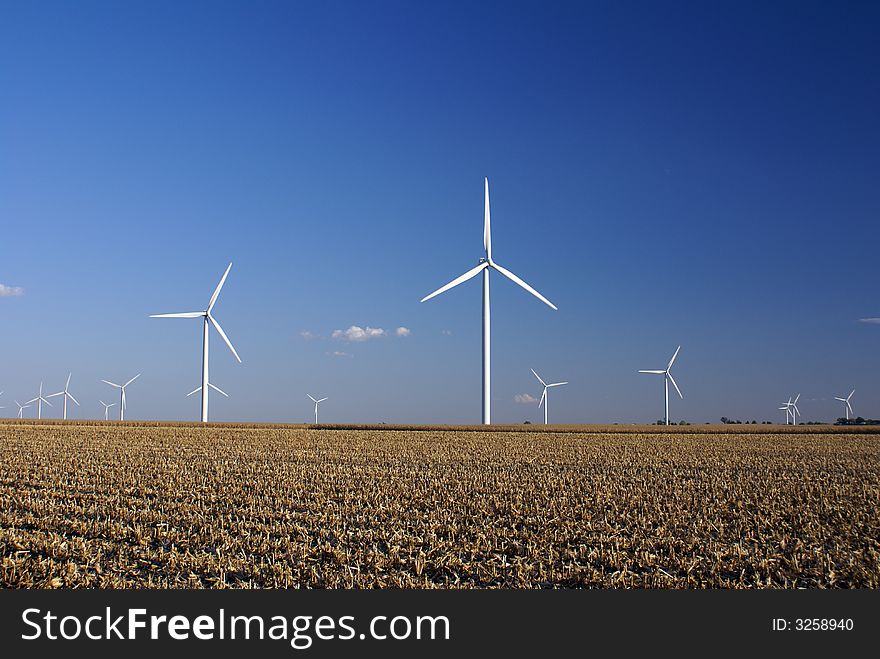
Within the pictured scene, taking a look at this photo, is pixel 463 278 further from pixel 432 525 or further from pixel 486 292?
pixel 432 525

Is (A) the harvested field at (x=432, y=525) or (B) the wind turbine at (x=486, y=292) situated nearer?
(A) the harvested field at (x=432, y=525)

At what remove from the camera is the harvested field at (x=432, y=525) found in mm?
9938

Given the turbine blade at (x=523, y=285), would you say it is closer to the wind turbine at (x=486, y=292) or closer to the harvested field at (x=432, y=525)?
the wind turbine at (x=486, y=292)

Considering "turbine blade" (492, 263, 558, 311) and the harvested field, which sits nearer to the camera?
the harvested field

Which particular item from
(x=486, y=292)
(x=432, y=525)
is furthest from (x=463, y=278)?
(x=432, y=525)

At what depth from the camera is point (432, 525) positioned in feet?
42.9

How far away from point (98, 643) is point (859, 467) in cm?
2789

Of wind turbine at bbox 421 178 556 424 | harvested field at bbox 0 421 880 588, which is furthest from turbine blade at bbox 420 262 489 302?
harvested field at bbox 0 421 880 588

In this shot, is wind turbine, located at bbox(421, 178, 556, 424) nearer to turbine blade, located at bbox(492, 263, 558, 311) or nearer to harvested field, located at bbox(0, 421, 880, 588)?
turbine blade, located at bbox(492, 263, 558, 311)

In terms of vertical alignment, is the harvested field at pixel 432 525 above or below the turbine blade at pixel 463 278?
below

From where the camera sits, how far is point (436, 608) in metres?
8.05

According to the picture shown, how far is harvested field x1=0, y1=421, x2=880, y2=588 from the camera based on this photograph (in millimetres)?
9938

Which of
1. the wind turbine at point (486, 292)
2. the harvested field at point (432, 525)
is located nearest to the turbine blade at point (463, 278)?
the wind turbine at point (486, 292)

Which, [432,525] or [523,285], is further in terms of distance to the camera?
[523,285]
